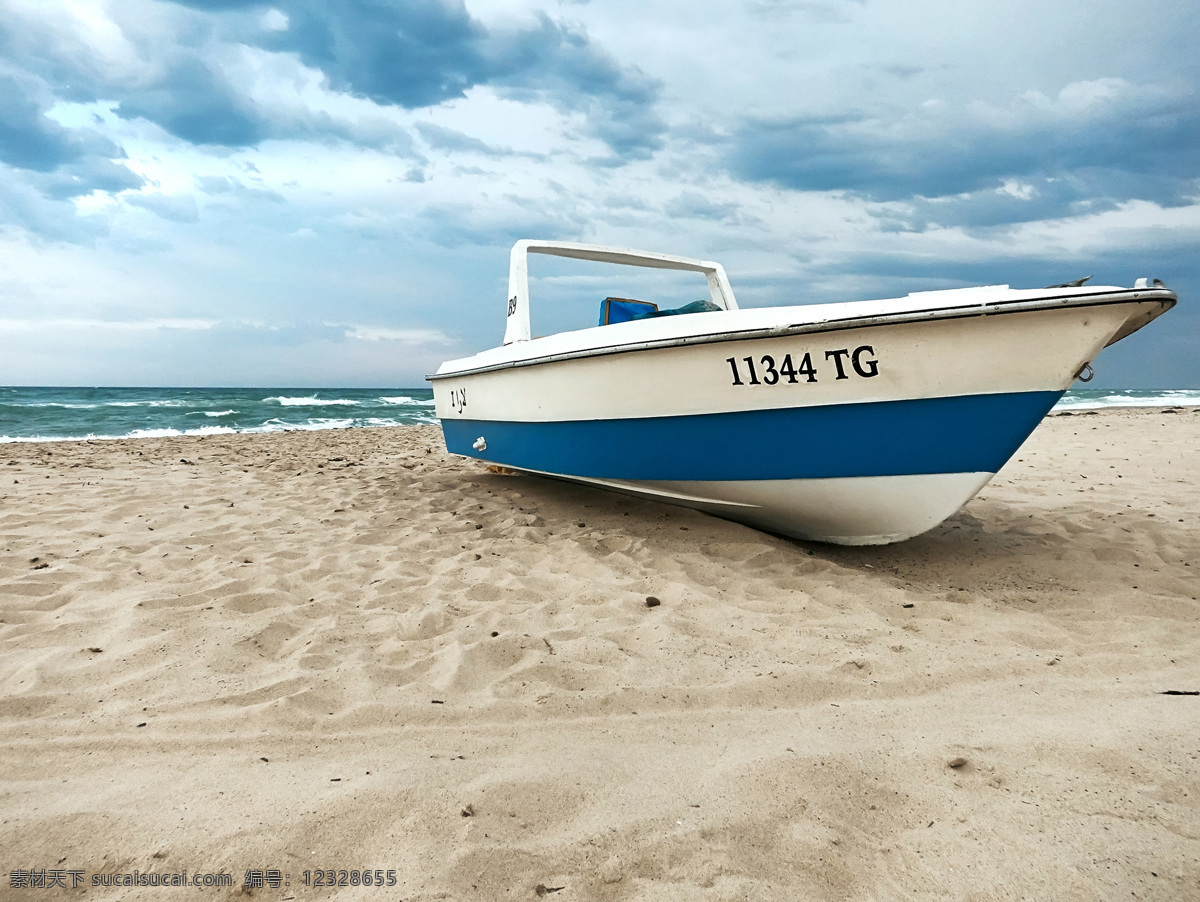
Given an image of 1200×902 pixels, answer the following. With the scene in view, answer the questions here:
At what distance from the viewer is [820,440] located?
361cm

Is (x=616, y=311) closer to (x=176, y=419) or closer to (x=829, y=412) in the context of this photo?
(x=829, y=412)

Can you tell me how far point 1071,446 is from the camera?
9375 mm

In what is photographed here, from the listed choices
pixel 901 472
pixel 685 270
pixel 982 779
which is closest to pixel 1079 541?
pixel 901 472

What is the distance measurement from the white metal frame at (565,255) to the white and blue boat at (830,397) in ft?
4.23

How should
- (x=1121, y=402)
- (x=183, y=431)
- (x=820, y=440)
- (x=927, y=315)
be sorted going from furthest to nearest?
1. (x=1121, y=402)
2. (x=183, y=431)
3. (x=820, y=440)
4. (x=927, y=315)

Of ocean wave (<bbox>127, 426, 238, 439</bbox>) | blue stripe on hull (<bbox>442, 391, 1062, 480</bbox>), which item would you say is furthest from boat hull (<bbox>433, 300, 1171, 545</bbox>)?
ocean wave (<bbox>127, 426, 238, 439</bbox>)

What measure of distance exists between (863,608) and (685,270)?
4322 mm

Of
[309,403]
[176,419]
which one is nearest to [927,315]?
[176,419]

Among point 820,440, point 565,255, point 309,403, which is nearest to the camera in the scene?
point 820,440

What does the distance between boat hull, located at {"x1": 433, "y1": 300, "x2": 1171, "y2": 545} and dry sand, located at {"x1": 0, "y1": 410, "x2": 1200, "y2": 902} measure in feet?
1.22

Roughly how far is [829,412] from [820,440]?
0.17 metres

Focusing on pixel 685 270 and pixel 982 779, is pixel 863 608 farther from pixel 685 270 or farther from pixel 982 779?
pixel 685 270

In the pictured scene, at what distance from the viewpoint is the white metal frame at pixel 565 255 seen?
6.06m

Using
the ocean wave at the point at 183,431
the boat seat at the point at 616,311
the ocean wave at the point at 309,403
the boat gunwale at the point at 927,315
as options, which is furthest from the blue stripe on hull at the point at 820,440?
the ocean wave at the point at 309,403
